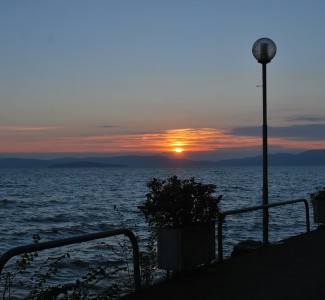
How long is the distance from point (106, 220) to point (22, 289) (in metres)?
22.3

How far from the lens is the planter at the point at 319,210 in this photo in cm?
1455

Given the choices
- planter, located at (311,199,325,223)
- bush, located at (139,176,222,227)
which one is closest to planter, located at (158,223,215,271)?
bush, located at (139,176,222,227)

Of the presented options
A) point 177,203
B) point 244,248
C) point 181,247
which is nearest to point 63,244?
point 181,247

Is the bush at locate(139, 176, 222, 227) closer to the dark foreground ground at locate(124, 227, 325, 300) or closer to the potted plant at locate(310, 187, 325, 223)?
the dark foreground ground at locate(124, 227, 325, 300)

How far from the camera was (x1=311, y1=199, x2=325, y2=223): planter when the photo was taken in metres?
14.6

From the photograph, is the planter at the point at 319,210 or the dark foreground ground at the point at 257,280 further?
the planter at the point at 319,210

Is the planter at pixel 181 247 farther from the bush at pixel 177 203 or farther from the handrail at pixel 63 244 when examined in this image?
the handrail at pixel 63 244

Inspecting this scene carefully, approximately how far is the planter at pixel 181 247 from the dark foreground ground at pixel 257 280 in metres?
0.22

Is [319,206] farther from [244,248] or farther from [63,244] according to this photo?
[63,244]

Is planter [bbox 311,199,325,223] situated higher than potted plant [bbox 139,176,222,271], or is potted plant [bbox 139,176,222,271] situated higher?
potted plant [bbox 139,176,222,271]

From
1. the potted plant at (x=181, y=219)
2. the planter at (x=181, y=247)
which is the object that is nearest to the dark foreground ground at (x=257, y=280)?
the planter at (x=181, y=247)

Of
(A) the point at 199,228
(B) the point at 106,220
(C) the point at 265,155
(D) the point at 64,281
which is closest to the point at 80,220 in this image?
(B) the point at 106,220

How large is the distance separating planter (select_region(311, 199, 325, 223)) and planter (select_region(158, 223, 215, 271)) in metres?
7.22

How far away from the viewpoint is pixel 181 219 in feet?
26.7
